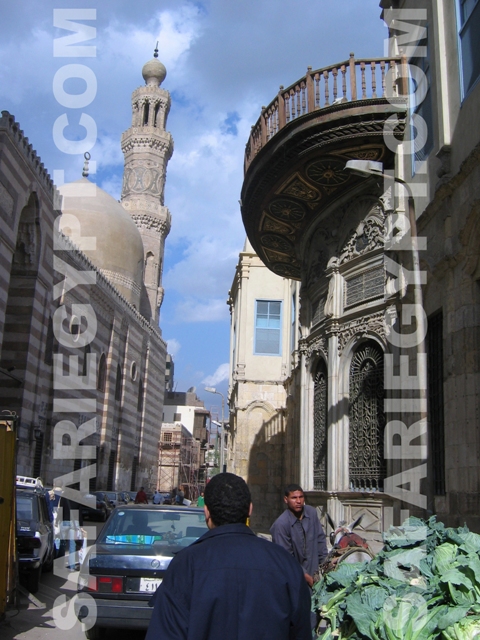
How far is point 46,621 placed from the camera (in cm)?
754

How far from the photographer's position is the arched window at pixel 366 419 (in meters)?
10.5

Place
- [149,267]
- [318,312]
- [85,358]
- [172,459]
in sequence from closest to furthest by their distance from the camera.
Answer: [318,312] < [85,358] < [149,267] < [172,459]

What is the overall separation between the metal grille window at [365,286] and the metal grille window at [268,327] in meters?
12.8

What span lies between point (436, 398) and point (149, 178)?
1912 inches

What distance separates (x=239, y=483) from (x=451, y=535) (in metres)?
2.21

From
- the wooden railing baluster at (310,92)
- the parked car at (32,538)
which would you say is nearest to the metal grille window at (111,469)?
the parked car at (32,538)

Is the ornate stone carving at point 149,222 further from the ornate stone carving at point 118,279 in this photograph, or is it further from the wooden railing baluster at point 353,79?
the wooden railing baluster at point 353,79

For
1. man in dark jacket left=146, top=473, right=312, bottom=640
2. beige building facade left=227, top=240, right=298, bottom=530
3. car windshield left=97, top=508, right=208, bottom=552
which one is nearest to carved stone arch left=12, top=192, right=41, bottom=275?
beige building facade left=227, top=240, right=298, bottom=530

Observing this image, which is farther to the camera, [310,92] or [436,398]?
[310,92]

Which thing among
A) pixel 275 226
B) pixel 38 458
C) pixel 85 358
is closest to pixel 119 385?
pixel 85 358

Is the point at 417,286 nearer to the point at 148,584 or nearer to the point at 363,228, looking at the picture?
the point at 363,228

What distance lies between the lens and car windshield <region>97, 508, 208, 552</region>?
6504 millimetres

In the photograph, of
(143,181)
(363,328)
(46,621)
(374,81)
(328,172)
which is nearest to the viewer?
(46,621)

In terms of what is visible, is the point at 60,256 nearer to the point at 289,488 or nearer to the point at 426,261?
the point at 426,261
